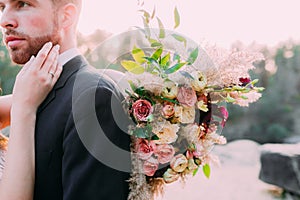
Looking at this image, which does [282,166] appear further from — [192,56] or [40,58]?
[40,58]

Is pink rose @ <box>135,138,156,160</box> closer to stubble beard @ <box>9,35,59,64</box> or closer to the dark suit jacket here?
the dark suit jacket

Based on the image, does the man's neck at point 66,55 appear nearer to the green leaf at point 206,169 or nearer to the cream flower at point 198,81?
the cream flower at point 198,81

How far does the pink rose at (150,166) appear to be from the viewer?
1.59 metres

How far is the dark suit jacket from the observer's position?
4.65ft

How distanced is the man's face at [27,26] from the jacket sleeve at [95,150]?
0.36m

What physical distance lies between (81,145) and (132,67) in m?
0.32

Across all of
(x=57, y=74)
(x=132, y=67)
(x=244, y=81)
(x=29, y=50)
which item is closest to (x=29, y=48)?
(x=29, y=50)

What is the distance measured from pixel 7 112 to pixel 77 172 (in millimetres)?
983

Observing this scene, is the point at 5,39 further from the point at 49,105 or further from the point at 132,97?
the point at 132,97

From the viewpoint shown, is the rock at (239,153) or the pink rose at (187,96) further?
the rock at (239,153)

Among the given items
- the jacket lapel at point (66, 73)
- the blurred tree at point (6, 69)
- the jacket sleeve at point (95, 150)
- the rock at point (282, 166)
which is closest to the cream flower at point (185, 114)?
the jacket sleeve at point (95, 150)

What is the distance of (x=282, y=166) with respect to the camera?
9617 mm

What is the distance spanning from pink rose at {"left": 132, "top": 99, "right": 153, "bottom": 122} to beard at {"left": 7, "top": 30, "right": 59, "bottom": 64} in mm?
426

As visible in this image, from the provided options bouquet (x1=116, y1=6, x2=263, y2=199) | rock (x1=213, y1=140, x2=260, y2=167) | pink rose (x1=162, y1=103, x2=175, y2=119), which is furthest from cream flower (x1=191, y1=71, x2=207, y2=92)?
rock (x1=213, y1=140, x2=260, y2=167)
